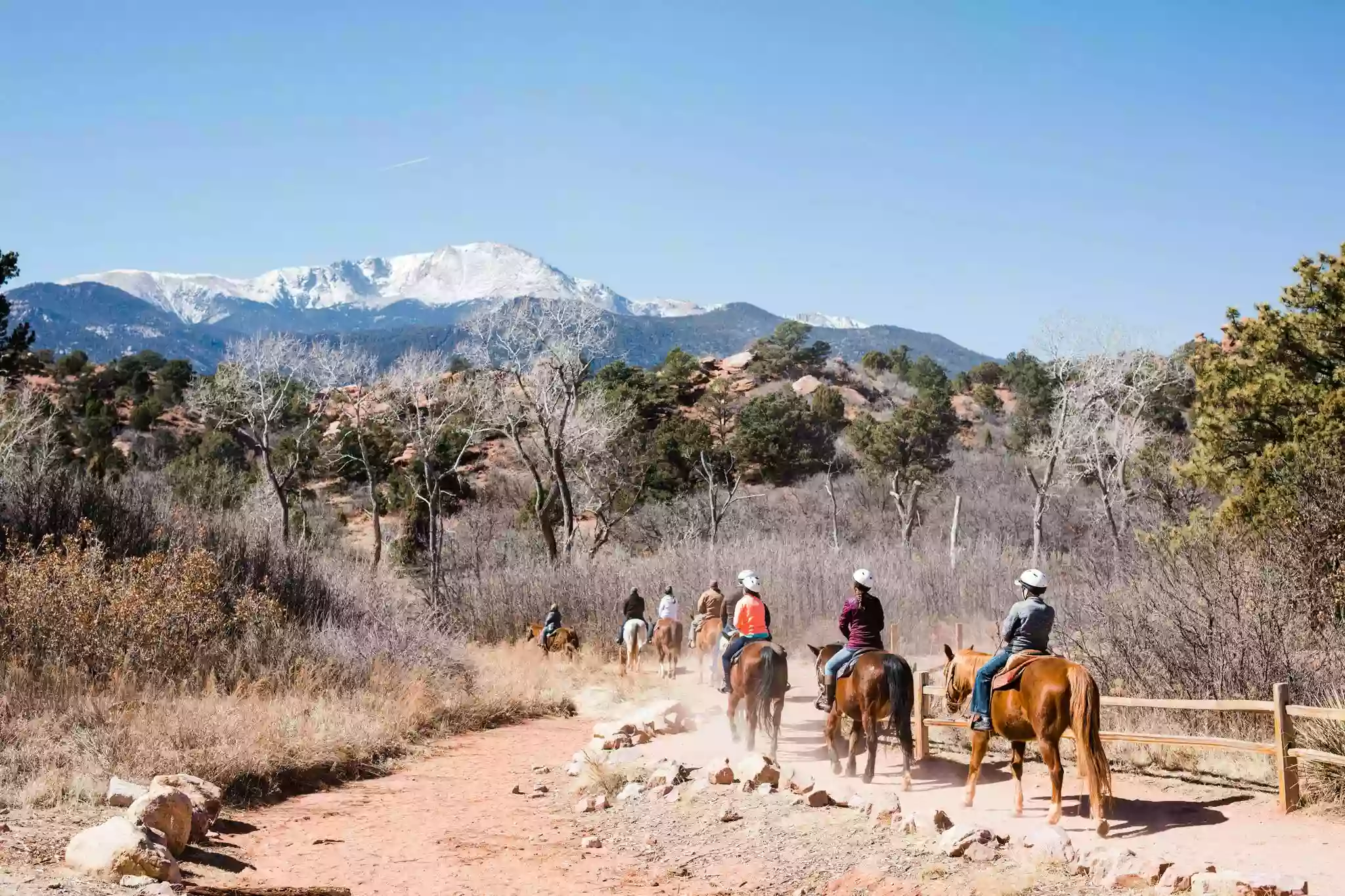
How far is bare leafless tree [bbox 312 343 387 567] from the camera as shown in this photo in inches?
1779

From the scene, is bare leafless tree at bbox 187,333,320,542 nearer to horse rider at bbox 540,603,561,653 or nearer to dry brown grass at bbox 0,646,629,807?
horse rider at bbox 540,603,561,653

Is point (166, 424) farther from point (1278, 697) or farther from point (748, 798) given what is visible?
point (1278, 697)

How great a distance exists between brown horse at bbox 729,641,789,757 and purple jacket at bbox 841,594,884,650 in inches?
45.3

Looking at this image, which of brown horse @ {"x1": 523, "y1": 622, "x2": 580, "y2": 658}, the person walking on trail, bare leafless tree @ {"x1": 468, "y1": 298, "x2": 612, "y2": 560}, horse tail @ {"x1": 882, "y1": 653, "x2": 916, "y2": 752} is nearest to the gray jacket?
horse tail @ {"x1": 882, "y1": 653, "x2": 916, "y2": 752}

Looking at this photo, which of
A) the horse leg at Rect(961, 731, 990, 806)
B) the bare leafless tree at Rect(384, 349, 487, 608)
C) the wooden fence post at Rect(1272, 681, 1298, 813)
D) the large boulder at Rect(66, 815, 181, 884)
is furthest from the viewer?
the bare leafless tree at Rect(384, 349, 487, 608)

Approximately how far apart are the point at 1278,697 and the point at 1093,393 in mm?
33051

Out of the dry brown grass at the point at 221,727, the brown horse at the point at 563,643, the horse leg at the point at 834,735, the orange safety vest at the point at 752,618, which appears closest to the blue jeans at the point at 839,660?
the horse leg at the point at 834,735

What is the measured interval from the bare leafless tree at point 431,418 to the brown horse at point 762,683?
2346 centimetres

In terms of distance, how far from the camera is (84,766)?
11.2 m

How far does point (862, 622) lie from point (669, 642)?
10140 millimetres

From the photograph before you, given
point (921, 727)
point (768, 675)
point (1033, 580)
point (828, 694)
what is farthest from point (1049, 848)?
point (768, 675)

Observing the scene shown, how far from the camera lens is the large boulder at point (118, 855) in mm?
8367

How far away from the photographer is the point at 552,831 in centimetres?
1171

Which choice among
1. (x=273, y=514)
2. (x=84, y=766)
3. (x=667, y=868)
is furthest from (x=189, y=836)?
(x=273, y=514)
